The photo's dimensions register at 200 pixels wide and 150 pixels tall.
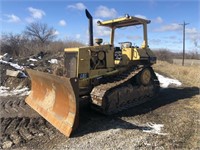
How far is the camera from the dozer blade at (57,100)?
5832mm

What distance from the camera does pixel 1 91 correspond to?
11.3 metres

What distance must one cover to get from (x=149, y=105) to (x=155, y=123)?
1713 mm

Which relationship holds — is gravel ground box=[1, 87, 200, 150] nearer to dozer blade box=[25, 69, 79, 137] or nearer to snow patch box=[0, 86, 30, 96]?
dozer blade box=[25, 69, 79, 137]

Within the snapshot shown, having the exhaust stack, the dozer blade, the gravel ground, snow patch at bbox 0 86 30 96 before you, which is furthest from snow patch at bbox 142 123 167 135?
snow patch at bbox 0 86 30 96

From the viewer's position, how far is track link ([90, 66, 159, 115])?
686 centimetres

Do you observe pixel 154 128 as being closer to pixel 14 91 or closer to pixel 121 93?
pixel 121 93

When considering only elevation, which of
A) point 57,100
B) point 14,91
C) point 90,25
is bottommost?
point 14,91

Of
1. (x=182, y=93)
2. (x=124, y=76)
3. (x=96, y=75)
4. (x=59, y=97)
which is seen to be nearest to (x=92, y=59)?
(x=96, y=75)

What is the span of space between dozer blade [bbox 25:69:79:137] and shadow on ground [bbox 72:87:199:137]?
0.35 metres

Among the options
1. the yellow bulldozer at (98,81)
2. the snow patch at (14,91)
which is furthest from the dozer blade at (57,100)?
the snow patch at (14,91)

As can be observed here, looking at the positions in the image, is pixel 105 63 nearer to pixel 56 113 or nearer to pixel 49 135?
pixel 56 113

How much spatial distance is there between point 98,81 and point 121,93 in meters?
0.79

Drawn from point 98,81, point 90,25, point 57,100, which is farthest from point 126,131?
point 90,25

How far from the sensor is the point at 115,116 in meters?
6.96
